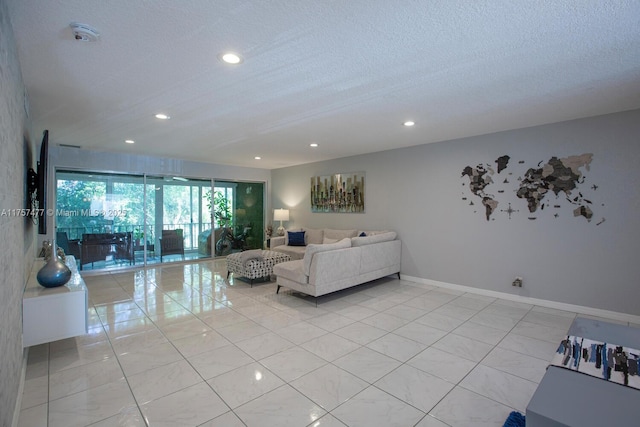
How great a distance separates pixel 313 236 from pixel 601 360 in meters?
5.60

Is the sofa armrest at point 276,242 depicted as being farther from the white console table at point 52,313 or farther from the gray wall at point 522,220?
the white console table at point 52,313

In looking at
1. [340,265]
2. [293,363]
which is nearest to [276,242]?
[340,265]

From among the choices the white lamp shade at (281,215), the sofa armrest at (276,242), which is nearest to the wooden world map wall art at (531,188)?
the sofa armrest at (276,242)

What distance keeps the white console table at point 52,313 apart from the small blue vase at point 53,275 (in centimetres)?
6

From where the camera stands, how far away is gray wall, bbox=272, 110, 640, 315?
141 inches

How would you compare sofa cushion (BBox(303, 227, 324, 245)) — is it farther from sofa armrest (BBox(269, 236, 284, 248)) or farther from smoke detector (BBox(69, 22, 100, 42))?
smoke detector (BBox(69, 22, 100, 42))

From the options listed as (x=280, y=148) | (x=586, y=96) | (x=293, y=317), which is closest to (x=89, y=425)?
(x=293, y=317)

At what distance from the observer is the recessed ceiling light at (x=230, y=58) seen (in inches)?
87.4

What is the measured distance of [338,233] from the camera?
645 centimetres

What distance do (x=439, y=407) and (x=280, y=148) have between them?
474cm

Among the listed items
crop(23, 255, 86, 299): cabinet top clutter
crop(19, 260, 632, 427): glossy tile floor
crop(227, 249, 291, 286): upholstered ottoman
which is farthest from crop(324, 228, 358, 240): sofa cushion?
crop(23, 255, 86, 299): cabinet top clutter

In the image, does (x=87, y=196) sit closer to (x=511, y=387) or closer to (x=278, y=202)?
(x=278, y=202)

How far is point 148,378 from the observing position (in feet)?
7.86

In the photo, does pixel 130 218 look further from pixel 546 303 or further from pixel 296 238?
pixel 546 303
